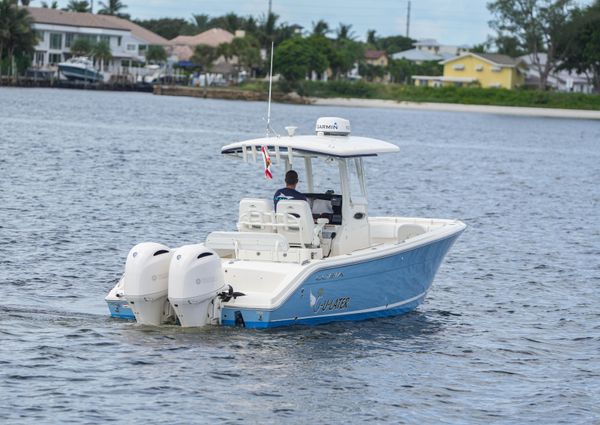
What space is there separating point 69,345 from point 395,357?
13.8 ft

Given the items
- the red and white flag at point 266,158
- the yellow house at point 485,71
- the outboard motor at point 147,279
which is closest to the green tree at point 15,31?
the yellow house at point 485,71

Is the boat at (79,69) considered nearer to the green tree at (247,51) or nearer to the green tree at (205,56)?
the green tree at (205,56)

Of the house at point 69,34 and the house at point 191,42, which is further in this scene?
the house at point 191,42

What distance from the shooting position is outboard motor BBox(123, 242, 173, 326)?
604 inches

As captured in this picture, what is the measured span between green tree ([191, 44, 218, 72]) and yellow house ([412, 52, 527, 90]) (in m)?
29.3

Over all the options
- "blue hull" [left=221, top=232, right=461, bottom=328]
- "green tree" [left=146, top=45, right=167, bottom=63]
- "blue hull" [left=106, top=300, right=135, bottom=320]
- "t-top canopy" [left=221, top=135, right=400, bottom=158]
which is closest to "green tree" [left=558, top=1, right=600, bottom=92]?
"green tree" [left=146, top=45, right=167, bottom=63]

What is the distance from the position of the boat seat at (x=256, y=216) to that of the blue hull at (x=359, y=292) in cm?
132

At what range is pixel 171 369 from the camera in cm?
1470

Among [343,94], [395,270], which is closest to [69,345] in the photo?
[395,270]

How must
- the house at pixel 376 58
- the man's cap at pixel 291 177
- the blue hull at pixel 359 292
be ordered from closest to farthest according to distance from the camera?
the blue hull at pixel 359 292
the man's cap at pixel 291 177
the house at pixel 376 58

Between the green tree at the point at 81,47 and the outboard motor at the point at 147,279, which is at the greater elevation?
the green tree at the point at 81,47

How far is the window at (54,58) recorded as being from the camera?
15288cm

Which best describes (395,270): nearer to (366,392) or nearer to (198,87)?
(366,392)

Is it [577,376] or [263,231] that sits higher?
[263,231]
